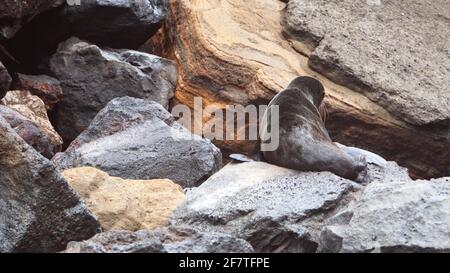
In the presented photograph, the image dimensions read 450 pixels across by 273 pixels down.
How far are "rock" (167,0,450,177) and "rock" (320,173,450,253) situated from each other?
12.1 ft

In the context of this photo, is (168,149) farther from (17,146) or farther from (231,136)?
(17,146)

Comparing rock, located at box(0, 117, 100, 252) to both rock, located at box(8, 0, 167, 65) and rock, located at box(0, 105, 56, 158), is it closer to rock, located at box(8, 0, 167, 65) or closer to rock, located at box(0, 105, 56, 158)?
rock, located at box(0, 105, 56, 158)

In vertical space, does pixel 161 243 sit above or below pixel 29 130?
above

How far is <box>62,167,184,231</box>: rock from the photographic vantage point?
5168 mm

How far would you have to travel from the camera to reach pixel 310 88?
732 centimetres

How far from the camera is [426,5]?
9.92 metres

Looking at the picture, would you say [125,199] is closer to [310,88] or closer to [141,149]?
[141,149]

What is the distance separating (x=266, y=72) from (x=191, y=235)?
446cm

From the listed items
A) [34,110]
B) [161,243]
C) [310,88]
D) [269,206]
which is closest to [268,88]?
[310,88]

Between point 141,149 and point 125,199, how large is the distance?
1.43m

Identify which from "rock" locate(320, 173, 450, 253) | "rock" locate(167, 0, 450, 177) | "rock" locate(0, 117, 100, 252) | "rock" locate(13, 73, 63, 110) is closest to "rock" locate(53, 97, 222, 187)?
"rock" locate(13, 73, 63, 110)

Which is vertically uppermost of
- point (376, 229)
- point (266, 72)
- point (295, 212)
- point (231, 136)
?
point (376, 229)

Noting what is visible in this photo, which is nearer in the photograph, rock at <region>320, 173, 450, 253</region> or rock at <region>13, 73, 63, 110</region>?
rock at <region>320, 173, 450, 253</region>
